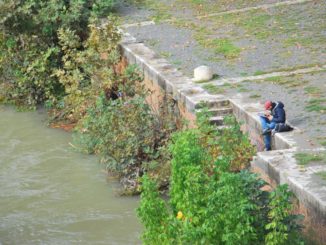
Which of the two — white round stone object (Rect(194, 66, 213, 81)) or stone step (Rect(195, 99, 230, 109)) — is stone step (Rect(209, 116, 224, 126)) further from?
white round stone object (Rect(194, 66, 213, 81))

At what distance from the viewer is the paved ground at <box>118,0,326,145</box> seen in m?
14.3

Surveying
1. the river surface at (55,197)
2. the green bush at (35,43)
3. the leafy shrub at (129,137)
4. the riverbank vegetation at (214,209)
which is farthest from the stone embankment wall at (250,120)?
the river surface at (55,197)

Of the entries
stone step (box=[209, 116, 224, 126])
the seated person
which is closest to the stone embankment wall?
stone step (box=[209, 116, 224, 126])

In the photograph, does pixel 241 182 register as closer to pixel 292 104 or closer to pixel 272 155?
pixel 272 155

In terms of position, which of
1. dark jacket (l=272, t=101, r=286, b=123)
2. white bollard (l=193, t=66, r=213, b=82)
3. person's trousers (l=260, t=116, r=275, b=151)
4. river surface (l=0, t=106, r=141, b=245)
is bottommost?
river surface (l=0, t=106, r=141, b=245)

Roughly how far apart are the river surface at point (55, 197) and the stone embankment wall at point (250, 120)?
1710 mm

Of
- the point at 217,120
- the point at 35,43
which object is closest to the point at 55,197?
the point at 217,120

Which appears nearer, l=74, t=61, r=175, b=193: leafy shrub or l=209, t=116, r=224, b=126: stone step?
l=209, t=116, r=224, b=126: stone step

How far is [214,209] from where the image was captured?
9.46m

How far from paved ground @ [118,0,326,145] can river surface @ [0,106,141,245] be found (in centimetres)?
243

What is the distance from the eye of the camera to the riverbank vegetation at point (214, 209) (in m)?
9.38

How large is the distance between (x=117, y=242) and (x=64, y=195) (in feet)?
7.12

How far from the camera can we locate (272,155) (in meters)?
11.6

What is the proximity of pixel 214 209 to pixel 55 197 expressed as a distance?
573 centimetres
